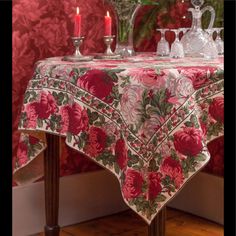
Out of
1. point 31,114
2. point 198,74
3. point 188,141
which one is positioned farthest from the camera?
point 31,114

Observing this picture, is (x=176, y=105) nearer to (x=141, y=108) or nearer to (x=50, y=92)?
(x=141, y=108)

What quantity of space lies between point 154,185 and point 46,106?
0.56m

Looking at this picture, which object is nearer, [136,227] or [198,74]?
[198,74]

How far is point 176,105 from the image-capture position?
138 centimetres

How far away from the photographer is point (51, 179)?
2.04m

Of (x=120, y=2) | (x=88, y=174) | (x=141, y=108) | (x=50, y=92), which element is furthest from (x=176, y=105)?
(x=88, y=174)

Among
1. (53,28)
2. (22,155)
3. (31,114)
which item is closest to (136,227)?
(22,155)

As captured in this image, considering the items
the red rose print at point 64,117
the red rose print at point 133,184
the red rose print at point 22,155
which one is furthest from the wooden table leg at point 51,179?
the red rose print at point 133,184

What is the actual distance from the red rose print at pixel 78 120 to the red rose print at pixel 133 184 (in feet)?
0.84

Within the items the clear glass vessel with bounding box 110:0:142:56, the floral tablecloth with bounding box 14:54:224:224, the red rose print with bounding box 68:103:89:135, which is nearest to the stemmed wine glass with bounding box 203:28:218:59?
the floral tablecloth with bounding box 14:54:224:224

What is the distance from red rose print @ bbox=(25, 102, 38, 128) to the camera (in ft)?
5.81

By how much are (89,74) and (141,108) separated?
258mm

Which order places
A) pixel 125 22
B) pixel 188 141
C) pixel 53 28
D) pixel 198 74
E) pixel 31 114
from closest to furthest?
pixel 188 141 < pixel 198 74 < pixel 31 114 < pixel 125 22 < pixel 53 28

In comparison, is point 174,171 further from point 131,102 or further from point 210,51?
point 210,51
